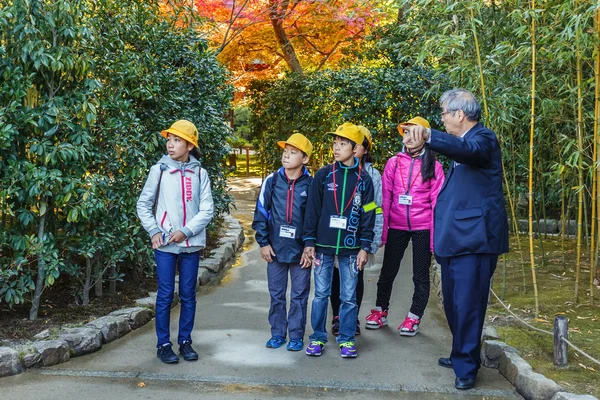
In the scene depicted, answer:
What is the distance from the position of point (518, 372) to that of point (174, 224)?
7.33 ft

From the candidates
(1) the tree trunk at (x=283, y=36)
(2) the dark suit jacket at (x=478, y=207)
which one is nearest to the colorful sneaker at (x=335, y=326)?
(2) the dark suit jacket at (x=478, y=207)

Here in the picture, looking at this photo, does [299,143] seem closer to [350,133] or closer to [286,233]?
[350,133]

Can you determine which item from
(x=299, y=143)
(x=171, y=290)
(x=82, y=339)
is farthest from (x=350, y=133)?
(x=82, y=339)

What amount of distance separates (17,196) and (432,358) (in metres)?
2.89

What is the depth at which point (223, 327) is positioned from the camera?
525cm

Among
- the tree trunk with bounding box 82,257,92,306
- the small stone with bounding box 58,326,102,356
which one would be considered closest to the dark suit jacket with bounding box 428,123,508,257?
the small stone with bounding box 58,326,102,356

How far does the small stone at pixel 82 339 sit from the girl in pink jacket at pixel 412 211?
6.72ft

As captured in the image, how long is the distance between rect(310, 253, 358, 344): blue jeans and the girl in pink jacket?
49 centimetres

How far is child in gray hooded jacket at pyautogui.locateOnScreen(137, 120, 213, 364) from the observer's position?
14.4 feet

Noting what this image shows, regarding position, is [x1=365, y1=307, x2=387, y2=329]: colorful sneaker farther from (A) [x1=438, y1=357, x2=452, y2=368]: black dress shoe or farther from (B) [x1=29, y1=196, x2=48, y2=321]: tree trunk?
(B) [x1=29, y1=196, x2=48, y2=321]: tree trunk

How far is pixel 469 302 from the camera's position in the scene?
398 centimetres

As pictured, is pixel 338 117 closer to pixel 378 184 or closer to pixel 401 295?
pixel 401 295

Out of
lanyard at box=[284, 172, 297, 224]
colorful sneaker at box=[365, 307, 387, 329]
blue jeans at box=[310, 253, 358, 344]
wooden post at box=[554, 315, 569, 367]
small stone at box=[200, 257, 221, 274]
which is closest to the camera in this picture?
wooden post at box=[554, 315, 569, 367]

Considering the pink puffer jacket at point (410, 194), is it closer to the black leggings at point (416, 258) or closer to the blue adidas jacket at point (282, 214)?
the black leggings at point (416, 258)
